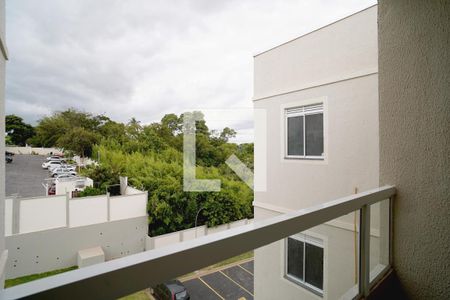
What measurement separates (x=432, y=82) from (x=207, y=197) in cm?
1050

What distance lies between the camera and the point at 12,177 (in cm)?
1297

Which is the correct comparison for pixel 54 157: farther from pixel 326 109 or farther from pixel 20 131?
pixel 326 109

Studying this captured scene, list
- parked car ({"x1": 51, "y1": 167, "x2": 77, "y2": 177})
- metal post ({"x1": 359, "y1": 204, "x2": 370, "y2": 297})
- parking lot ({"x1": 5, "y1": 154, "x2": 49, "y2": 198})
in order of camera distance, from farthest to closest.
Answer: parked car ({"x1": 51, "y1": 167, "x2": 77, "y2": 177}), parking lot ({"x1": 5, "y1": 154, "x2": 49, "y2": 198}), metal post ({"x1": 359, "y1": 204, "x2": 370, "y2": 297})

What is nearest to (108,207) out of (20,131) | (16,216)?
(16,216)

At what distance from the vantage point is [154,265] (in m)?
0.47

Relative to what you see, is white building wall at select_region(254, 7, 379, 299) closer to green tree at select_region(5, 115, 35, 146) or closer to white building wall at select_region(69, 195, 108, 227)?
white building wall at select_region(69, 195, 108, 227)

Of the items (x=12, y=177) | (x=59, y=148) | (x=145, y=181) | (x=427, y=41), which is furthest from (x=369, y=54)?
(x=59, y=148)

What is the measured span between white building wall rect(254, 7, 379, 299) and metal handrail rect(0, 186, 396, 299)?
72.4 inches

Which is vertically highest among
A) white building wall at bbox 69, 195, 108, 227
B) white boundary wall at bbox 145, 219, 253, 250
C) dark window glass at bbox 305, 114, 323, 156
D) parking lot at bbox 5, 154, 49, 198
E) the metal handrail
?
dark window glass at bbox 305, 114, 323, 156

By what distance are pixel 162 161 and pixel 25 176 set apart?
24.7 feet

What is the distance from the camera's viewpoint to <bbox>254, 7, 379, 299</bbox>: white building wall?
9.98 ft

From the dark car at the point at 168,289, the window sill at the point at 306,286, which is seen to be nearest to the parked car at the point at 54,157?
the window sill at the point at 306,286

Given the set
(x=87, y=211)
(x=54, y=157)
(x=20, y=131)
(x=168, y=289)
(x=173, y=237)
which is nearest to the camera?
(x=168, y=289)

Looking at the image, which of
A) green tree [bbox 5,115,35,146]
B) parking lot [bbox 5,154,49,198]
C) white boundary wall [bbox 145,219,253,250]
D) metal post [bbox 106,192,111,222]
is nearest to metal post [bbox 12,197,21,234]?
parking lot [bbox 5,154,49,198]
